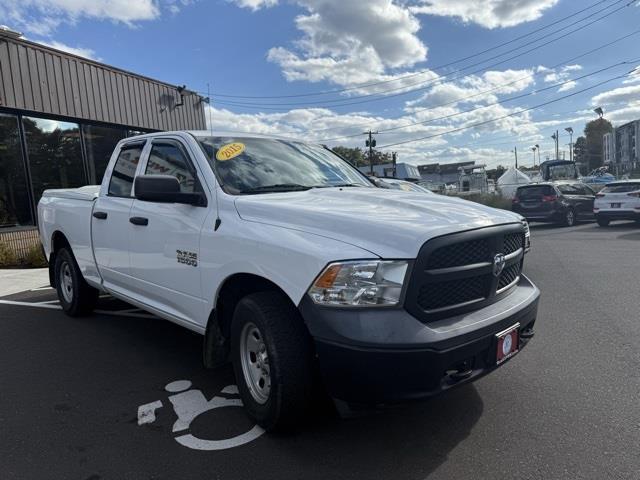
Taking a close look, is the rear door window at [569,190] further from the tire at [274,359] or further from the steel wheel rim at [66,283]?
the tire at [274,359]

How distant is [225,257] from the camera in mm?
3164

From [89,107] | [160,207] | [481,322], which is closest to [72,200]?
[160,207]

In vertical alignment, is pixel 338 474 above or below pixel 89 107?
below

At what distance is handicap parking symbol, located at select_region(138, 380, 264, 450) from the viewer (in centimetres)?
297

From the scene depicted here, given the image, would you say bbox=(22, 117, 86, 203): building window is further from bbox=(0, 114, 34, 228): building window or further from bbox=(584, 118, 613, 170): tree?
bbox=(584, 118, 613, 170): tree

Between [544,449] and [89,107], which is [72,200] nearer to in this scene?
[544,449]

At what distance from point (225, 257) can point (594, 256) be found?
915 centimetres

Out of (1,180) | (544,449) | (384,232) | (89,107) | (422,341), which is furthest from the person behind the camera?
(89,107)

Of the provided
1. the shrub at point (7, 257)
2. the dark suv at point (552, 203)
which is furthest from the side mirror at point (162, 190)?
the dark suv at point (552, 203)

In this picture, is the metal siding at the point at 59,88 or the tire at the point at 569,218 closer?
the metal siding at the point at 59,88

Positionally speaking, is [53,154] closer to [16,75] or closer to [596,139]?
[16,75]

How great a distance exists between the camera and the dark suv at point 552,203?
1666cm

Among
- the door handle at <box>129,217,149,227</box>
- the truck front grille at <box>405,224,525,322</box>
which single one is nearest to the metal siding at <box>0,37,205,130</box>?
the door handle at <box>129,217,149,227</box>

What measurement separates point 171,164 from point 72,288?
8.81 ft
